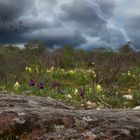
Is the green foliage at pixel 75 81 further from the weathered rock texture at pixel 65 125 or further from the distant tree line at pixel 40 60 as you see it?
the weathered rock texture at pixel 65 125

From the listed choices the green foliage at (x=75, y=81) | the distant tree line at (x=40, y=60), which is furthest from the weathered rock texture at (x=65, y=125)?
the distant tree line at (x=40, y=60)

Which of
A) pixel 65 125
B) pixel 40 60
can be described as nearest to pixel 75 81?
pixel 40 60

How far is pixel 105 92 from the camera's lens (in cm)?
1302

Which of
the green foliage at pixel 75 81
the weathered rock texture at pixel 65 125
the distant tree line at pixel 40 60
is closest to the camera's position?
the weathered rock texture at pixel 65 125

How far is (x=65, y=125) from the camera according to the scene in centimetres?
388

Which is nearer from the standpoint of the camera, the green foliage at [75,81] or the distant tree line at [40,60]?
the green foliage at [75,81]

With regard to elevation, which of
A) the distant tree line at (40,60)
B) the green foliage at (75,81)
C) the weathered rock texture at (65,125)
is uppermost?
the distant tree line at (40,60)

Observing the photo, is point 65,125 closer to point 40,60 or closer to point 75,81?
→ point 75,81

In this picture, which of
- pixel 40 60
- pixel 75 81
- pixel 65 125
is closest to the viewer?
pixel 65 125

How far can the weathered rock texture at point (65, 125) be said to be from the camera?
Result: 3.72m

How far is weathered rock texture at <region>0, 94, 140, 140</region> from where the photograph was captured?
372cm

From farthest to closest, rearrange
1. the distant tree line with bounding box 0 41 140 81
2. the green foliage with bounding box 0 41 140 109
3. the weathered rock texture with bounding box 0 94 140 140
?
the distant tree line with bounding box 0 41 140 81, the green foliage with bounding box 0 41 140 109, the weathered rock texture with bounding box 0 94 140 140

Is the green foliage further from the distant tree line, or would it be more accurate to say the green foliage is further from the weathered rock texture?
the weathered rock texture

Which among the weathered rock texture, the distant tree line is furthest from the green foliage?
the weathered rock texture
